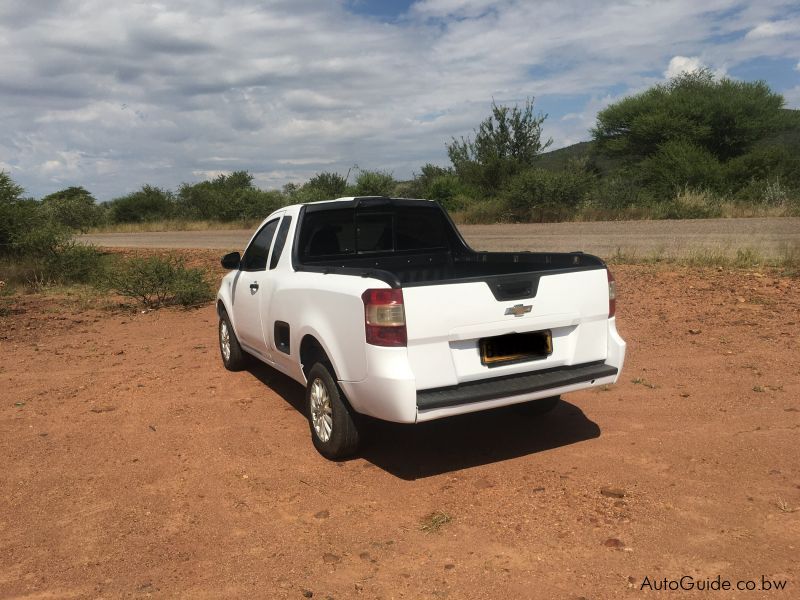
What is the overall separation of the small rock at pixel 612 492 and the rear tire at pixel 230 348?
13.6ft

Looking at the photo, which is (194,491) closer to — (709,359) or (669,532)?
(669,532)

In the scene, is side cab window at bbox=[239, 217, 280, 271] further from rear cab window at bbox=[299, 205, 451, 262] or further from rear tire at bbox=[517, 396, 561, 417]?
rear tire at bbox=[517, 396, 561, 417]

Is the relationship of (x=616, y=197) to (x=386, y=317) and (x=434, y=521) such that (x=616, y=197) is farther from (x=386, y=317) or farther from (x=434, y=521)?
(x=434, y=521)

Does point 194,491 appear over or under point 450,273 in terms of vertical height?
under

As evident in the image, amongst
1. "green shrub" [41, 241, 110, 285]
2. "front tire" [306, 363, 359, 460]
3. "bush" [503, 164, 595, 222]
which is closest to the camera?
"front tire" [306, 363, 359, 460]

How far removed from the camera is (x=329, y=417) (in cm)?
466

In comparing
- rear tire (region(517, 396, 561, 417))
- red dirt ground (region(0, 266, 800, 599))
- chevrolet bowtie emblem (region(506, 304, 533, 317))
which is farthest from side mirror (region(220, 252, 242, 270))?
chevrolet bowtie emblem (region(506, 304, 533, 317))

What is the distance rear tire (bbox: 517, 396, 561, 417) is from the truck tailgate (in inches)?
36.9

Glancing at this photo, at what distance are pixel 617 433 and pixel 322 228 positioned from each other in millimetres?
2756

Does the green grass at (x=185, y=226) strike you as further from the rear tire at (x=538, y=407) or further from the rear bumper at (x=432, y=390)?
the rear bumper at (x=432, y=390)

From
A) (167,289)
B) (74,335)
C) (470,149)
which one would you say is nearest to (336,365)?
(74,335)

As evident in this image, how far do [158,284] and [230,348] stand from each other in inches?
210

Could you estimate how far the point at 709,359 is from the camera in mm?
6781

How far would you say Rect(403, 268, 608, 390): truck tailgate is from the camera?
13.1 ft
